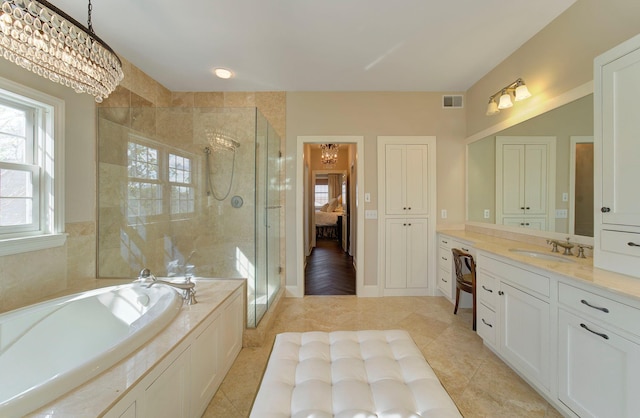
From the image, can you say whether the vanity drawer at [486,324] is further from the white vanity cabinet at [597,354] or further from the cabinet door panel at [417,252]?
the cabinet door panel at [417,252]

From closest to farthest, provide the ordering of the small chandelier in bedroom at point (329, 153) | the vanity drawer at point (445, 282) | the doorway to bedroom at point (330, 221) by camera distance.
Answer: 1. the vanity drawer at point (445, 282)
2. the doorway to bedroom at point (330, 221)
3. the small chandelier in bedroom at point (329, 153)

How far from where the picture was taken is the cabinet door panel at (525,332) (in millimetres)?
1463

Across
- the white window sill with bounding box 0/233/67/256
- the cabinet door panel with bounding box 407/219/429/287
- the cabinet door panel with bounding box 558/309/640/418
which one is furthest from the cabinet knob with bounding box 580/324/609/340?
the white window sill with bounding box 0/233/67/256

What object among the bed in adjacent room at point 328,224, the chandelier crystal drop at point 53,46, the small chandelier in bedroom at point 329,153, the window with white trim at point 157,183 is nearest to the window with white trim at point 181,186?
the window with white trim at point 157,183

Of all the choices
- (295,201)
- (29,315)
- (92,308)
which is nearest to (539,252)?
(295,201)

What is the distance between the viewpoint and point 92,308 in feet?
5.20

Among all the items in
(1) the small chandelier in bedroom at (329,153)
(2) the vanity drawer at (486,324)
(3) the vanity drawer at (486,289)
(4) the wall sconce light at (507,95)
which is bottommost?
(2) the vanity drawer at (486,324)

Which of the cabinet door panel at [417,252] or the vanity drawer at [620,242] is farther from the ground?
the vanity drawer at [620,242]

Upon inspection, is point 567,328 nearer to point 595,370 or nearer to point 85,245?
point 595,370

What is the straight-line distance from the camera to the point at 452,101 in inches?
125

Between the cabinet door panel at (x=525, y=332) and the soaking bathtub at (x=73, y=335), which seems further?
the cabinet door panel at (x=525, y=332)

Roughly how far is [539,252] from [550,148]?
889 mm

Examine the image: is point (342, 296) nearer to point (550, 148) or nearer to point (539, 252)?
point (539, 252)

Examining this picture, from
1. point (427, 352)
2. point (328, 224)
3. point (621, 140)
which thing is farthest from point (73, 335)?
point (328, 224)
